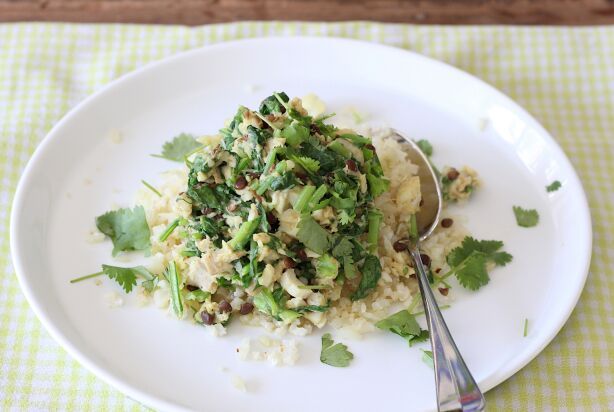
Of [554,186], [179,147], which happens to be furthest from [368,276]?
[179,147]

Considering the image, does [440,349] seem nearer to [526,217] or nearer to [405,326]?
[405,326]

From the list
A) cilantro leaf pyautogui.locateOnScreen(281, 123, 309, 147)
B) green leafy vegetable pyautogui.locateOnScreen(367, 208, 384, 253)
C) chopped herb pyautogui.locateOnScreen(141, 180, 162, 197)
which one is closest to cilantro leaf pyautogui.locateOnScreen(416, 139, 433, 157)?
green leafy vegetable pyautogui.locateOnScreen(367, 208, 384, 253)

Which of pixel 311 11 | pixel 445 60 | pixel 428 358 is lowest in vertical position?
pixel 428 358

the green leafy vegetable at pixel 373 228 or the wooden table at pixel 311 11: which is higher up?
the wooden table at pixel 311 11

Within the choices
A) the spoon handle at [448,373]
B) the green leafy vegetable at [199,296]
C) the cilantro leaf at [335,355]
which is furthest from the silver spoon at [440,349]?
the green leafy vegetable at [199,296]

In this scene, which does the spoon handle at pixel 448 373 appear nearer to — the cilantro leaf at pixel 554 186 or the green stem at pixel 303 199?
the green stem at pixel 303 199

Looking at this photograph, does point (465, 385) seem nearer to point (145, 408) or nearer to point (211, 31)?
point (145, 408)

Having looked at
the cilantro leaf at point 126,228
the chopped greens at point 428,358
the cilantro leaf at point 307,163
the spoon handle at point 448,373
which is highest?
A: the cilantro leaf at point 307,163
